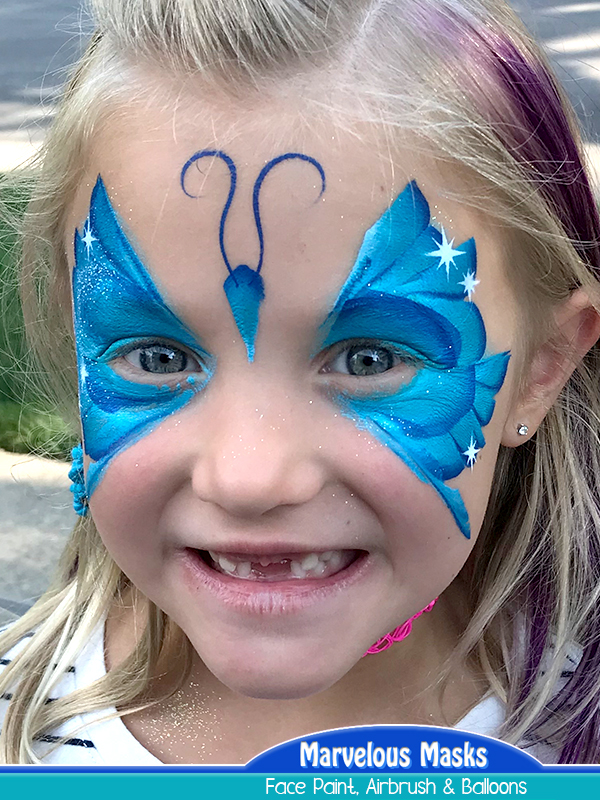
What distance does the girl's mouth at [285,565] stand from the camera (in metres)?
1.14

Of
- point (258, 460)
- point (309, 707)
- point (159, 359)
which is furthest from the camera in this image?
point (309, 707)

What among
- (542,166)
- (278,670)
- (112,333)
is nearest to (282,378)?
(112,333)

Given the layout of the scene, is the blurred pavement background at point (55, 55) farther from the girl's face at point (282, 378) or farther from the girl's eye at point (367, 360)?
the girl's eye at point (367, 360)

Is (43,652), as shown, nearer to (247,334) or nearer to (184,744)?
(184,744)

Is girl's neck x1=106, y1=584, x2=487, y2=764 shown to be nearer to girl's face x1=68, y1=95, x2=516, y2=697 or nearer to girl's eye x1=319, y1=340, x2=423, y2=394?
girl's face x1=68, y1=95, x2=516, y2=697

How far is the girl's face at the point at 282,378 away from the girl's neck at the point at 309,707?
0.82ft

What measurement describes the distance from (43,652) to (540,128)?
3.71 feet

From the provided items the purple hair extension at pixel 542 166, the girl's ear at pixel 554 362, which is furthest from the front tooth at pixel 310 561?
the purple hair extension at pixel 542 166

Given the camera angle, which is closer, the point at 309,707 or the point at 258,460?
the point at 258,460

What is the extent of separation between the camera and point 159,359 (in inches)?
44.3

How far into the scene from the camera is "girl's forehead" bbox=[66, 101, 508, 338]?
40.3 inches

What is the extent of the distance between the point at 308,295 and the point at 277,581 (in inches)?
14.1

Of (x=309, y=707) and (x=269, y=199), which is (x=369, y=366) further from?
(x=309, y=707)

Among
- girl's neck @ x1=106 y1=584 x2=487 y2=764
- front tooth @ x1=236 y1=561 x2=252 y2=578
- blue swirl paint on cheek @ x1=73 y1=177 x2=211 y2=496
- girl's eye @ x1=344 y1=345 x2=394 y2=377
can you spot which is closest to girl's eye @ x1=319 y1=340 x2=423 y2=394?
girl's eye @ x1=344 y1=345 x2=394 y2=377
